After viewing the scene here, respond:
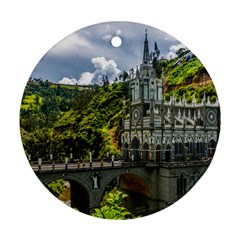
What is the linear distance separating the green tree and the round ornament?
0.02 meters

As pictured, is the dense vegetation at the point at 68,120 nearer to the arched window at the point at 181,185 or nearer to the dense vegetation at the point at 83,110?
the dense vegetation at the point at 83,110

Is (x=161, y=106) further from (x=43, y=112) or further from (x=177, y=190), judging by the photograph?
(x=43, y=112)

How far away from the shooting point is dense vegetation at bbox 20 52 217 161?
19.9 feet

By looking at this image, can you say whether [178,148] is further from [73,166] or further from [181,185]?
[73,166]

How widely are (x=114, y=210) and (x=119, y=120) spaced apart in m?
2.05

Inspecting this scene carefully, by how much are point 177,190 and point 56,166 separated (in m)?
2.63

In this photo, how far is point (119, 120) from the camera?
732 centimetres

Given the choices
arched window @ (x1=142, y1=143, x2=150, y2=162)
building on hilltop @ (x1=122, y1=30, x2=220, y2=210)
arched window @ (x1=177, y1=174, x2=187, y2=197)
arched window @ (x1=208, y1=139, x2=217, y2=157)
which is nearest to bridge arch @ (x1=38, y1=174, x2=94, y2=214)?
building on hilltop @ (x1=122, y1=30, x2=220, y2=210)

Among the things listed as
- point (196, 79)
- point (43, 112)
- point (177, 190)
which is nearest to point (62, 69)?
point (43, 112)

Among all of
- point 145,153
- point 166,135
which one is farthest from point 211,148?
point 145,153

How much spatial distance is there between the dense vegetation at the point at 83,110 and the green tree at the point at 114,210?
1019 millimetres

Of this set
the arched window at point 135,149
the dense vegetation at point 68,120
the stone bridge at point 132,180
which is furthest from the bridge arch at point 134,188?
the dense vegetation at point 68,120

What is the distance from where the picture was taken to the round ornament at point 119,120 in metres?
5.98

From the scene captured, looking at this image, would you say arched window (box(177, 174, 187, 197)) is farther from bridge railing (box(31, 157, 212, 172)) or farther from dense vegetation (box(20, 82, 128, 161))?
dense vegetation (box(20, 82, 128, 161))
